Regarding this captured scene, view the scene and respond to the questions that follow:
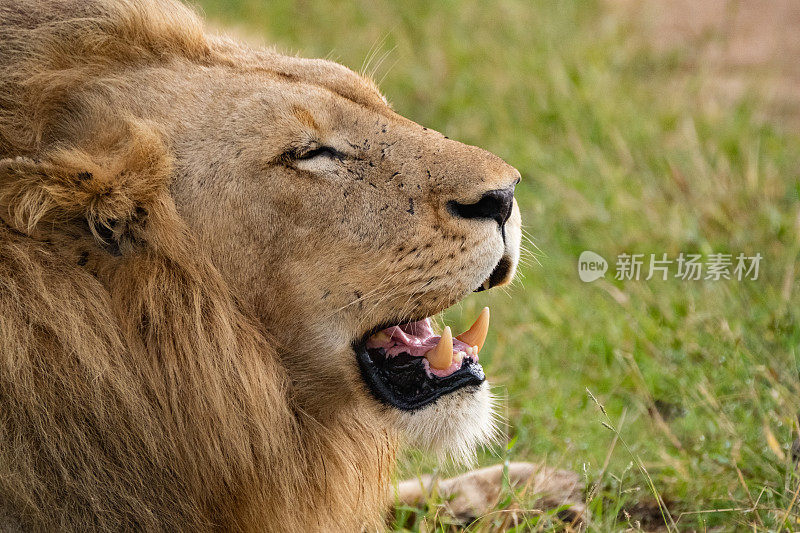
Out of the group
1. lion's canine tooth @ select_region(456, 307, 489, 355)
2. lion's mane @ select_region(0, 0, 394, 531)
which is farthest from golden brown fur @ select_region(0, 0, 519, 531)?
lion's canine tooth @ select_region(456, 307, 489, 355)

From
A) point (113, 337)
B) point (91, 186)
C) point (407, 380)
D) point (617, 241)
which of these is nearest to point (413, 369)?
point (407, 380)

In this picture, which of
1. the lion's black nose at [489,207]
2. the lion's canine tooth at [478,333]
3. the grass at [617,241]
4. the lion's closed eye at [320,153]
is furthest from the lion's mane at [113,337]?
the grass at [617,241]

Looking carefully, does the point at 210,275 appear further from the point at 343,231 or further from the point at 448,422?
the point at 448,422

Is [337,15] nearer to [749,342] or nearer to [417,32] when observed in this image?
[417,32]

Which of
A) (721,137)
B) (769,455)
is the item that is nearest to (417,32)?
(721,137)

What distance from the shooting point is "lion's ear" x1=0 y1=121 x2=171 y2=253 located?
210cm

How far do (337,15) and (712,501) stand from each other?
18.3ft

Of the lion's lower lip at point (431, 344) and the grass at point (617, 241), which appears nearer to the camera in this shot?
the lion's lower lip at point (431, 344)

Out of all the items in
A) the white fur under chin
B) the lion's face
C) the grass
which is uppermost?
the lion's face

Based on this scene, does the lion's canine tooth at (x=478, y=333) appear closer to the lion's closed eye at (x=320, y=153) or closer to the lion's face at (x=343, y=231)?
the lion's face at (x=343, y=231)

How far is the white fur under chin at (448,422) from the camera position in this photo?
2.36m

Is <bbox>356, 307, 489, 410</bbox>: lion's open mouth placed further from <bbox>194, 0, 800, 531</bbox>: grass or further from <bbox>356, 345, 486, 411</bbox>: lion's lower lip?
<bbox>194, 0, 800, 531</bbox>: grass

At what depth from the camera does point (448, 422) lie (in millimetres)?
2359

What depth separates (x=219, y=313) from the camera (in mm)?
2238
